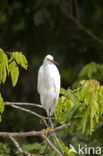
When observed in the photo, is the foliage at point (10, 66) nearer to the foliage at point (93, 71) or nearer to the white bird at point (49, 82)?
the white bird at point (49, 82)

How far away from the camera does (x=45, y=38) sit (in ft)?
24.5

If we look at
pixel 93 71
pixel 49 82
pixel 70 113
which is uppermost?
pixel 93 71

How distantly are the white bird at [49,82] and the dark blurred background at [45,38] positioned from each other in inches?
77.2

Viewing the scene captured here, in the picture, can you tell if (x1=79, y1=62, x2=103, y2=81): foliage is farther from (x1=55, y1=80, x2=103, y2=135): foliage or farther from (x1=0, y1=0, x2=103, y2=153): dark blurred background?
(x1=0, y1=0, x2=103, y2=153): dark blurred background

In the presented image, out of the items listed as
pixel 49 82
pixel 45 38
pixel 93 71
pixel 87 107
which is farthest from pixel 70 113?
pixel 45 38

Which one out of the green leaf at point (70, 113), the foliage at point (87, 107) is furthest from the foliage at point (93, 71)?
the green leaf at point (70, 113)

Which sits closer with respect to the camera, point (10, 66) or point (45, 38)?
point (10, 66)

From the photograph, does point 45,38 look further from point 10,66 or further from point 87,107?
point 87,107

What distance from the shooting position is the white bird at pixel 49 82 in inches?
175

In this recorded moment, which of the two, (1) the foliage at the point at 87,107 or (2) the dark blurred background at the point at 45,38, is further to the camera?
(2) the dark blurred background at the point at 45,38

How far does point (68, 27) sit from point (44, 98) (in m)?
3.67

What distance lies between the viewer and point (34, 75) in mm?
8289

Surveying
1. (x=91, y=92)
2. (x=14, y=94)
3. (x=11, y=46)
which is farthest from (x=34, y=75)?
(x=91, y=92)

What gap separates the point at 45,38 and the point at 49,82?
307 centimetres
